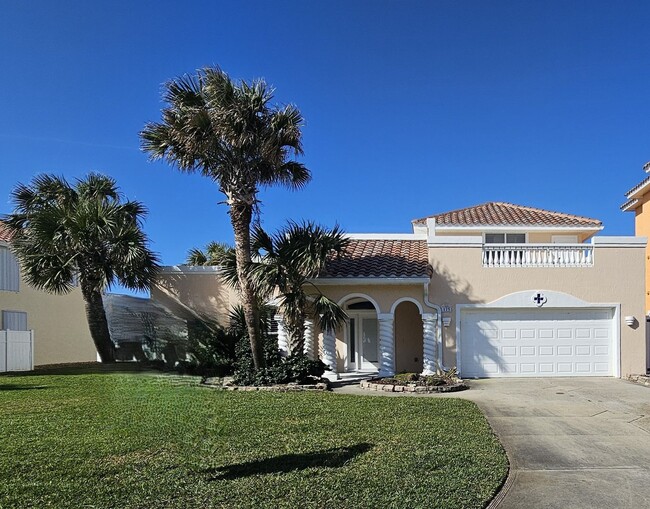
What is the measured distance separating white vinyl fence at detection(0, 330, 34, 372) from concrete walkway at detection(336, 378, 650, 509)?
7.84 m

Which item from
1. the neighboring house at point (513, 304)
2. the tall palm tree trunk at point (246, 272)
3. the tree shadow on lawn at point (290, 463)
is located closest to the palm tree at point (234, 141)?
the tall palm tree trunk at point (246, 272)

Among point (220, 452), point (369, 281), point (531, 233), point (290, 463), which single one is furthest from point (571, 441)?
point (531, 233)

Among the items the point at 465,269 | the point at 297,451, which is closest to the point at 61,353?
the point at 297,451

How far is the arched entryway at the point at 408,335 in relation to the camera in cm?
1869

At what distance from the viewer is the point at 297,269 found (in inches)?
603

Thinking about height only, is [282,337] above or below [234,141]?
below

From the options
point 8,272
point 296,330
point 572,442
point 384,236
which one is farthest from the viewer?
point 384,236

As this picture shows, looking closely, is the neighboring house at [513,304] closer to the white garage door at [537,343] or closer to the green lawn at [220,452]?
the white garage door at [537,343]

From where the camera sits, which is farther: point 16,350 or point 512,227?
point 512,227

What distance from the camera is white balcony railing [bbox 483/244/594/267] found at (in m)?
17.5

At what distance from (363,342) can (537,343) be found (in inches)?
211

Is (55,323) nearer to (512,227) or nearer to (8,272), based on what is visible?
(8,272)

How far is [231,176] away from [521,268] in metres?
9.10

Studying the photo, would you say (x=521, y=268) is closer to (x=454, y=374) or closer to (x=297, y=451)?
(x=454, y=374)
